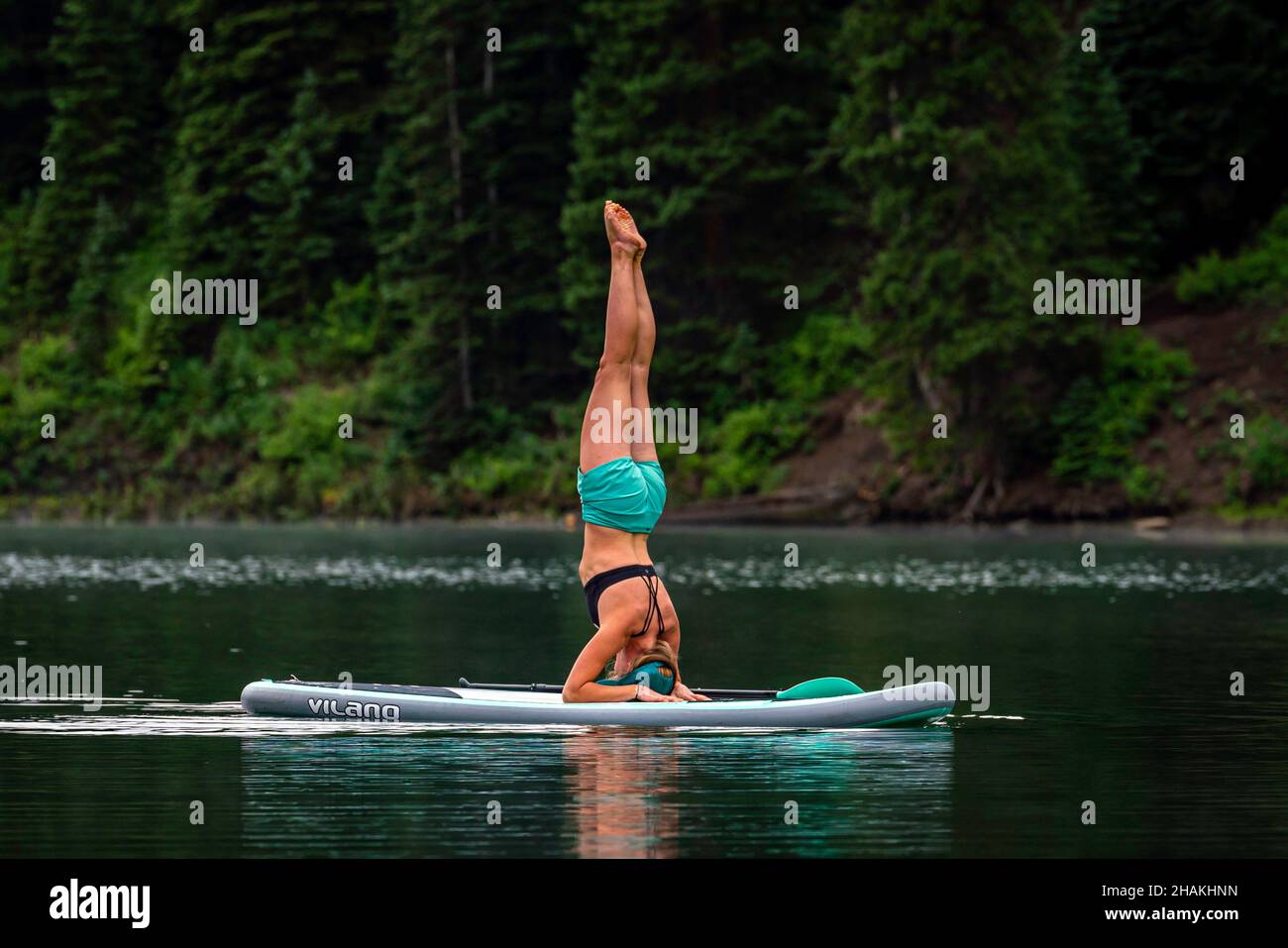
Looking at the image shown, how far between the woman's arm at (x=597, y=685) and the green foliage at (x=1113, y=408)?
35827 millimetres

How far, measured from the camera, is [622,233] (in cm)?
1543

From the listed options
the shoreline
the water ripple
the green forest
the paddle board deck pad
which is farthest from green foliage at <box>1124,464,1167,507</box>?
the paddle board deck pad

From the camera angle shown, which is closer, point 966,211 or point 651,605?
point 651,605

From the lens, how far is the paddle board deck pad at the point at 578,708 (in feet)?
49.4

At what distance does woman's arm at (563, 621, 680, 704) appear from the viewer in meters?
15.4

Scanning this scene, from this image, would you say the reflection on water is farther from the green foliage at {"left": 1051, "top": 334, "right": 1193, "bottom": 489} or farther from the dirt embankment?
the green foliage at {"left": 1051, "top": 334, "right": 1193, "bottom": 489}

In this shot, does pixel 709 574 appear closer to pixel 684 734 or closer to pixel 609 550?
pixel 609 550

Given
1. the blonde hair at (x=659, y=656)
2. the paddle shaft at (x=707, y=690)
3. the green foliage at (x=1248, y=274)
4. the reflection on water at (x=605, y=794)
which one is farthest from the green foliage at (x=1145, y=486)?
the blonde hair at (x=659, y=656)

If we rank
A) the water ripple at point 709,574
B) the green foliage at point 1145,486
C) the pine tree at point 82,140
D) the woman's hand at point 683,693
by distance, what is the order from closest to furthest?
the woman's hand at point 683,693 < the water ripple at point 709,574 < the green foliage at point 1145,486 < the pine tree at point 82,140

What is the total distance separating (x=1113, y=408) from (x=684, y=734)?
3745cm

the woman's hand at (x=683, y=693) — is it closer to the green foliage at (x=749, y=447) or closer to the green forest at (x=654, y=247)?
the green forest at (x=654, y=247)

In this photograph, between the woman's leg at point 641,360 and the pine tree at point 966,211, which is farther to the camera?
the pine tree at point 966,211

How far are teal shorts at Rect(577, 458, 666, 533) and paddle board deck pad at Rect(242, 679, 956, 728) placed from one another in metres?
1.50

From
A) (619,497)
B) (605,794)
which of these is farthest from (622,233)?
(605,794)
